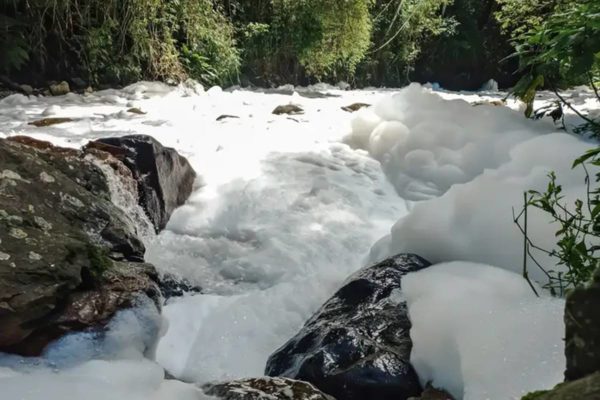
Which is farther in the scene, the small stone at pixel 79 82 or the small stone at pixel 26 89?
the small stone at pixel 79 82

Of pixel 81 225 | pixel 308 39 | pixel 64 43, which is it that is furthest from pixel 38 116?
pixel 308 39

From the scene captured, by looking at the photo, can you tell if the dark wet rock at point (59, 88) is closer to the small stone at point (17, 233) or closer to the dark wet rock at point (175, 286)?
the dark wet rock at point (175, 286)

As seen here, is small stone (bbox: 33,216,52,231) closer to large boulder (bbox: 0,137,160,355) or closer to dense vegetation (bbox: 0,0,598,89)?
large boulder (bbox: 0,137,160,355)

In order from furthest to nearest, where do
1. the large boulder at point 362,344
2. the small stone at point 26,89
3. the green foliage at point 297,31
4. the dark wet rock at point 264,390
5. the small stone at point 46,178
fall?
the green foliage at point 297,31, the small stone at point 26,89, the small stone at point 46,178, the large boulder at point 362,344, the dark wet rock at point 264,390

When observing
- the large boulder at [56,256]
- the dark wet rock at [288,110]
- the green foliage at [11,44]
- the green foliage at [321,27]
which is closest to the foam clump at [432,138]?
the dark wet rock at [288,110]

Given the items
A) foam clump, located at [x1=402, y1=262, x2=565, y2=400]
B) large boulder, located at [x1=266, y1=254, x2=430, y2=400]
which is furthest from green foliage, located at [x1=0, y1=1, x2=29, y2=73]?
foam clump, located at [x1=402, y1=262, x2=565, y2=400]

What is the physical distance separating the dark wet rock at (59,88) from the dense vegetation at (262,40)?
0.31 meters

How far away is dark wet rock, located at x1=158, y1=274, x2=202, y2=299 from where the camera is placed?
108 inches

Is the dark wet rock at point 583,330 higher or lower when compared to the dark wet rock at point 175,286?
higher

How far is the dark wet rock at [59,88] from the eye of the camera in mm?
6158

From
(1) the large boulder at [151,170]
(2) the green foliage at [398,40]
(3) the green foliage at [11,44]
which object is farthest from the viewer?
(2) the green foliage at [398,40]

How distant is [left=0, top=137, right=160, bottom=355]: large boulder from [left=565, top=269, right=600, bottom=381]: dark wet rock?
4.87 ft

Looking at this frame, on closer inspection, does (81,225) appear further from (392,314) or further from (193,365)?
(392,314)

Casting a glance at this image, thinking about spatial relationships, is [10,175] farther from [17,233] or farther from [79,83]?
[79,83]
